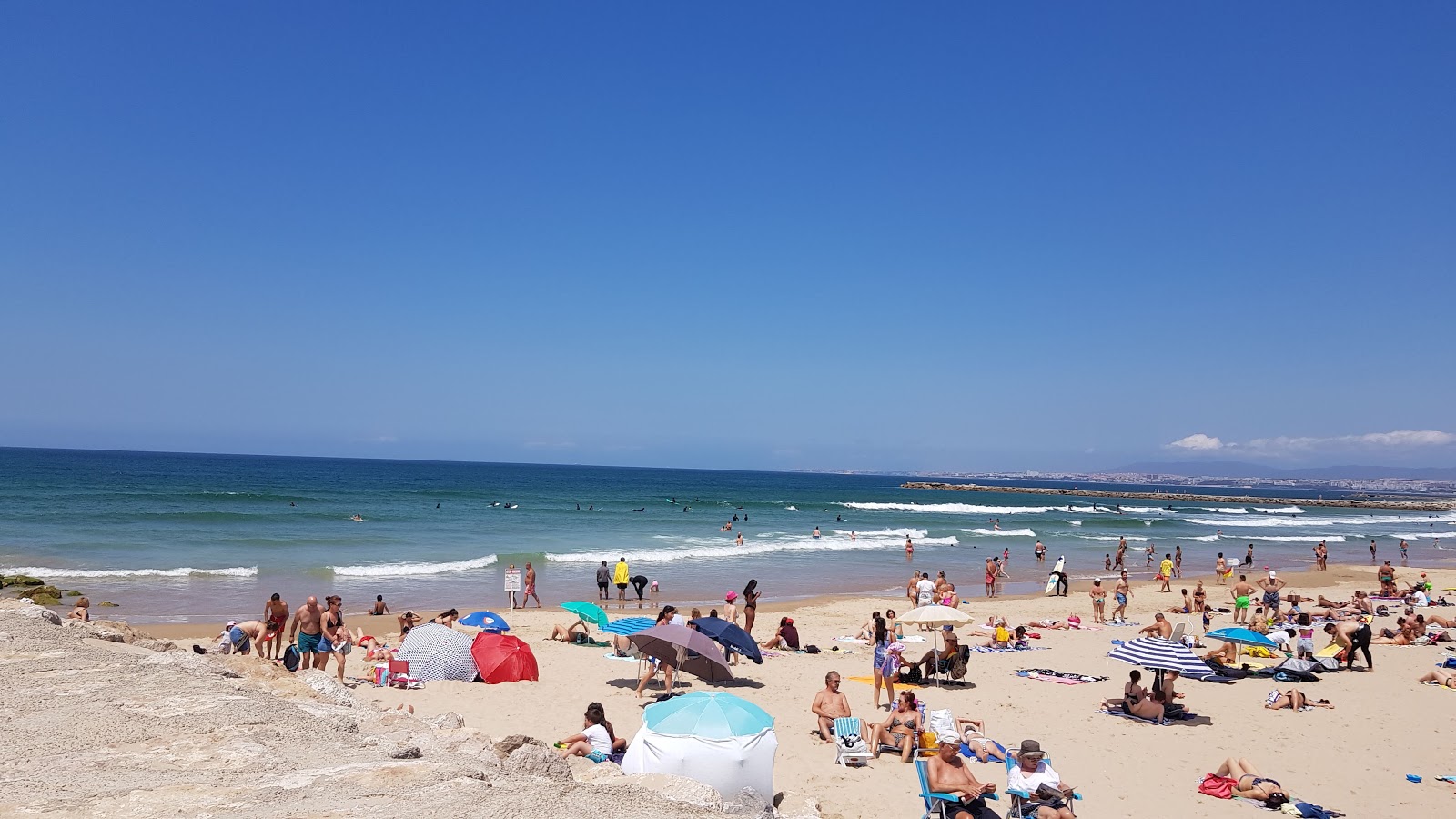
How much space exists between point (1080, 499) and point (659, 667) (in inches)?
4160

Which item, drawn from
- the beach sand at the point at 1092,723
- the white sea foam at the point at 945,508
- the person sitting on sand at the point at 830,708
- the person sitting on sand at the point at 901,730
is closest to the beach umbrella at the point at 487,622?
the beach sand at the point at 1092,723

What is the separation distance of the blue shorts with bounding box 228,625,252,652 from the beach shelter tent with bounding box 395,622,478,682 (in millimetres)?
2145

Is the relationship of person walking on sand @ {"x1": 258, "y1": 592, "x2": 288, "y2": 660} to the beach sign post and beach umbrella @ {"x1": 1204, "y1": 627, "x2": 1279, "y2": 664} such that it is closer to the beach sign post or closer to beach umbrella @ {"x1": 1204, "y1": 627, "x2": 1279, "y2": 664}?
the beach sign post

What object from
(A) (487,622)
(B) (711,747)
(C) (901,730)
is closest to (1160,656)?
(C) (901,730)

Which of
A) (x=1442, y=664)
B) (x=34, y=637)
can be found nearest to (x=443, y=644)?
(x=34, y=637)

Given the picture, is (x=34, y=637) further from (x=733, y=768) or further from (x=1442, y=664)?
(x=1442, y=664)

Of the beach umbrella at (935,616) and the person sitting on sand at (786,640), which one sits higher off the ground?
the beach umbrella at (935,616)

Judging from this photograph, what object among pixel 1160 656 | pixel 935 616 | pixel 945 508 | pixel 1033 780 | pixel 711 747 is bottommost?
pixel 945 508

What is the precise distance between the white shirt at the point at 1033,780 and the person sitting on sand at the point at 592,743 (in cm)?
384

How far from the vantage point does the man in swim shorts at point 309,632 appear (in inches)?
472

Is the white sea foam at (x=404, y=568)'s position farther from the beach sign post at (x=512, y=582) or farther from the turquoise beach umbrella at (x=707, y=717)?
the turquoise beach umbrella at (x=707, y=717)

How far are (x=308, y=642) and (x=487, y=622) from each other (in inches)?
158

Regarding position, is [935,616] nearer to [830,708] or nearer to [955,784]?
[830,708]

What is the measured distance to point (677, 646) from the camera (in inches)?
465
